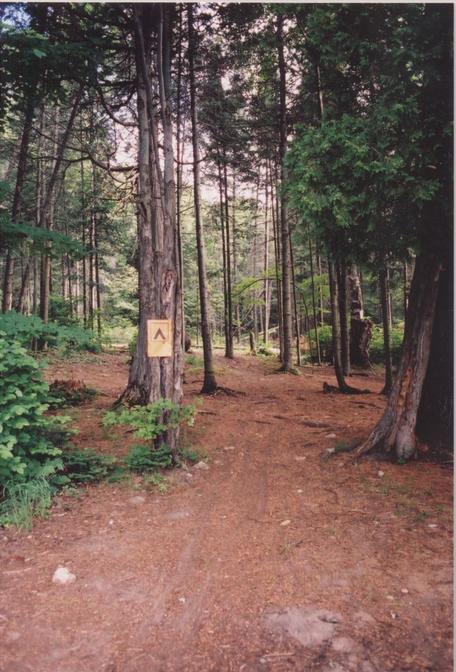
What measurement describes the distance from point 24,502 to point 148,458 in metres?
1.74

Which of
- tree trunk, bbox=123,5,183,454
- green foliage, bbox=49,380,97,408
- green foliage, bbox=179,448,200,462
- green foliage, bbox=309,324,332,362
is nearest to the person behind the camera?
tree trunk, bbox=123,5,183,454

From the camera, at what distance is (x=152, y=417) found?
528cm

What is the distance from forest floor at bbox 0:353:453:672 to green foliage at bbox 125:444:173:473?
243mm

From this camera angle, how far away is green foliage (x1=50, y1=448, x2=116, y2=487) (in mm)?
5016

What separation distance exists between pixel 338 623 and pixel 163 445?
344 cm

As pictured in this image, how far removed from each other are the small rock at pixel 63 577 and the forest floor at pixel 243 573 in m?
0.05

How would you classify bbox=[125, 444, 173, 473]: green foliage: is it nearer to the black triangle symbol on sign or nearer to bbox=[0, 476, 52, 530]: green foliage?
bbox=[0, 476, 52, 530]: green foliage

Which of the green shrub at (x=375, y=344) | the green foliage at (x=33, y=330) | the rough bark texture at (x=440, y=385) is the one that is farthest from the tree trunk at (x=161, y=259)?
the green shrub at (x=375, y=344)

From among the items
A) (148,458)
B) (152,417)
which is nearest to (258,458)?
(148,458)

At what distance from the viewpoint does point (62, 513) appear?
4457 mm

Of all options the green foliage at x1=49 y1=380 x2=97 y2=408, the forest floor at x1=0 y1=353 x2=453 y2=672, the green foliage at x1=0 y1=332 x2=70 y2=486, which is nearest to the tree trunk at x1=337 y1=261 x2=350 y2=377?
the forest floor at x1=0 y1=353 x2=453 y2=672

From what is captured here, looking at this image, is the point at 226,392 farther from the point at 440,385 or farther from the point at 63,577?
the point at 63,577

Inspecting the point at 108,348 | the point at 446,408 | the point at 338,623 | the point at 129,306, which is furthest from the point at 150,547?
the point at 129,306

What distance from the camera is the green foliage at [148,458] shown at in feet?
18.2
